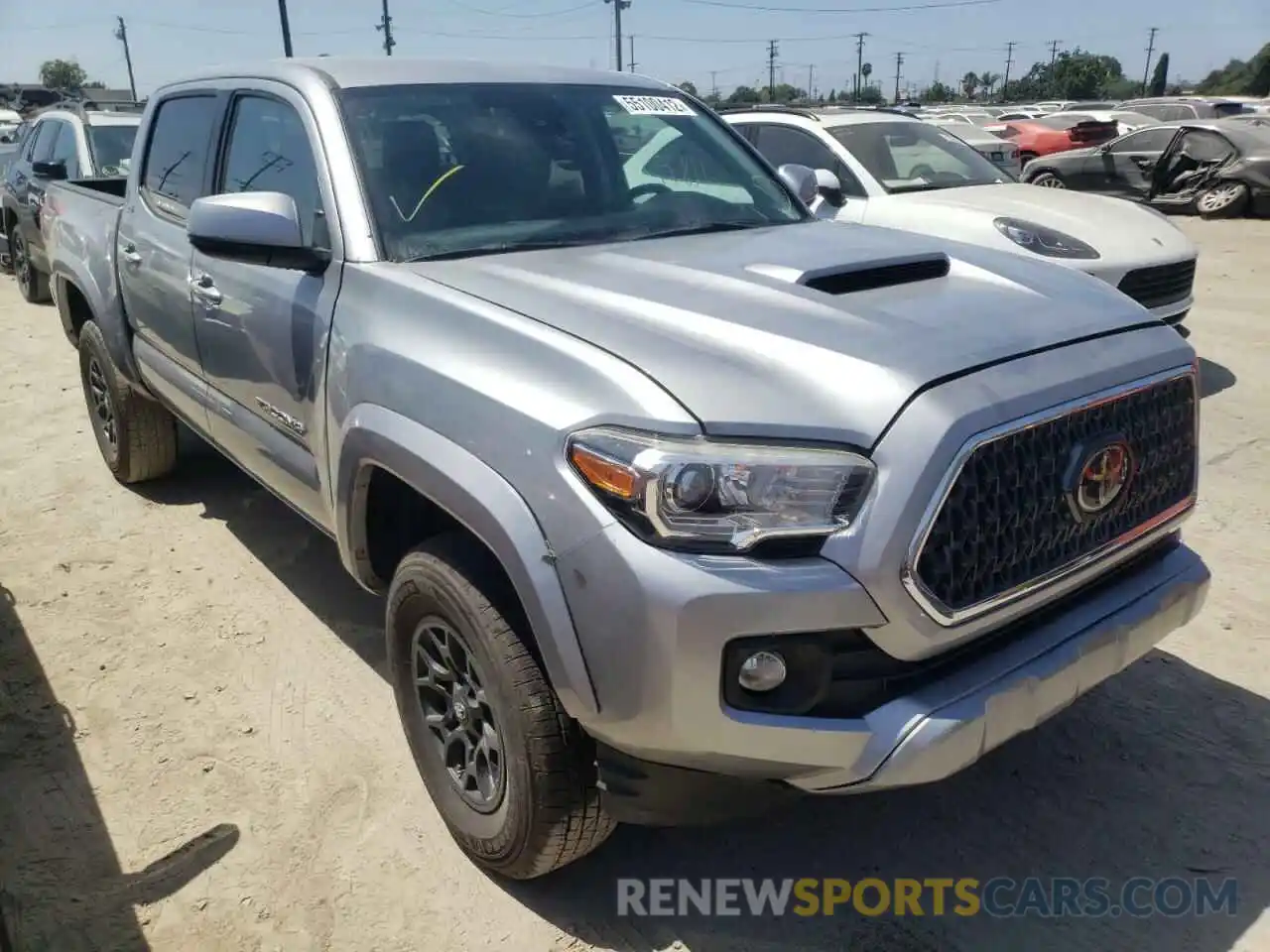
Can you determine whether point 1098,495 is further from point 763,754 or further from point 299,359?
point 299,359

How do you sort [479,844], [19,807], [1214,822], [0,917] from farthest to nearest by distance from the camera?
1. [19,807]
2. [1214,822]
3. [479,844]
4. [0,917]

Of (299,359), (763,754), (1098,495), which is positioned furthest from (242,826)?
(1098,495)

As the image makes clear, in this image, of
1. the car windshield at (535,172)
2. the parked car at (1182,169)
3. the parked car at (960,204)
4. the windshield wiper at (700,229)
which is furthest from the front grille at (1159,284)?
the parked car at (1182,169)

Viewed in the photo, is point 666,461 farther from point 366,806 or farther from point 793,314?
point 366,806

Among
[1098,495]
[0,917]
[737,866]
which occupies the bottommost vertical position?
[737,866]

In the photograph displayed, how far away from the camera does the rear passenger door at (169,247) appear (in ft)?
12.6

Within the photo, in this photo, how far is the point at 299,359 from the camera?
9.68 ft

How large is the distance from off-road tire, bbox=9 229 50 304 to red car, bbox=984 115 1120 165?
16.7 m

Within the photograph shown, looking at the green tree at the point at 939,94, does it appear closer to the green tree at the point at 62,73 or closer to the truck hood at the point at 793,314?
the green tree at the point at 62,73

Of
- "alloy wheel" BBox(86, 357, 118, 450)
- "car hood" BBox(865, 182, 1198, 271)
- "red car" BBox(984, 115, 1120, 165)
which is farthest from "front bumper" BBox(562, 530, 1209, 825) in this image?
"red car" BBox(984, 115, 1120, 165)

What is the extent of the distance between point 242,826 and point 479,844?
0.76 m

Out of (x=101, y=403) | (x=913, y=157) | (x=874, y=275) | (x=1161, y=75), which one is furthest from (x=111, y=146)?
(x=1161, y=75)

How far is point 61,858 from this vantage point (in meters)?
2.73

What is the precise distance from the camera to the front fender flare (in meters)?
2.01
